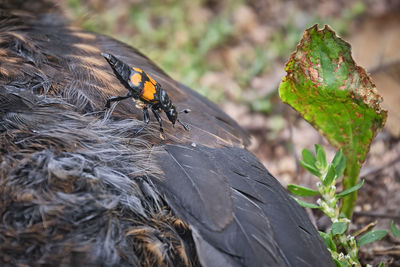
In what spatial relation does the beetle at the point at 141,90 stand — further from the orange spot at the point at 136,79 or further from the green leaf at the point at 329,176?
the green leaf at the point at 329,176

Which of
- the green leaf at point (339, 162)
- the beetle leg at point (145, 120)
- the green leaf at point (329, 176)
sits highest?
the green leaf at point (339, 162)

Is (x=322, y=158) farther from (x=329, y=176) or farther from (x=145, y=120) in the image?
(x=145, y=120)

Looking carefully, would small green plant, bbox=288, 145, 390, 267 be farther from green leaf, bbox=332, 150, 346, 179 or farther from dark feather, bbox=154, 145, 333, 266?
dark feather, bbox=154, 145, 333, 266

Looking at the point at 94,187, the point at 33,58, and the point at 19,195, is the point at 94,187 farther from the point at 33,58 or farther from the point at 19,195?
the point at 33,58

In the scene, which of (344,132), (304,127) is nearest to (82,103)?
(344,132)

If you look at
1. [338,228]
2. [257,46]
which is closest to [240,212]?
[338,228]

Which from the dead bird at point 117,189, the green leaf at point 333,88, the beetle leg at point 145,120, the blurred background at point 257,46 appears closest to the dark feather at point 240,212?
the dead bird at point 117,189
